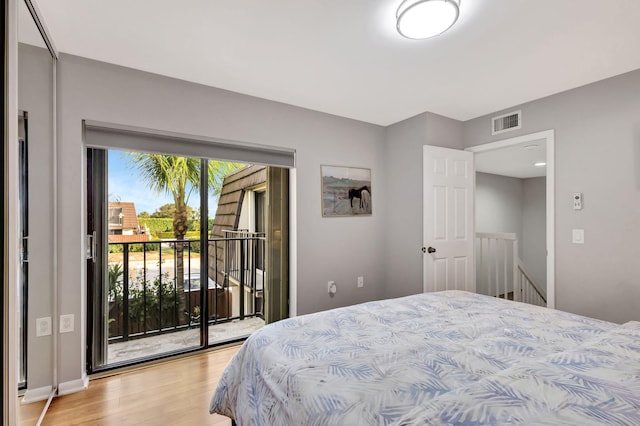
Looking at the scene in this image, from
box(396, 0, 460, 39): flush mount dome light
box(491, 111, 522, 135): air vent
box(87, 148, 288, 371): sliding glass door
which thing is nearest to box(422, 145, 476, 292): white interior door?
box(491, 111, 522, 135): air vent

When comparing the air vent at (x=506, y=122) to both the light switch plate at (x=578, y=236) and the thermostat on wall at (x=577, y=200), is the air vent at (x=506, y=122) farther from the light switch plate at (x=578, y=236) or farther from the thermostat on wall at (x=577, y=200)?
the light switch plate at (x=578, y=236)

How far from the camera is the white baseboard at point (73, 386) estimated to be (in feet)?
6.86

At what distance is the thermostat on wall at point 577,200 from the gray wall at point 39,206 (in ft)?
12.7

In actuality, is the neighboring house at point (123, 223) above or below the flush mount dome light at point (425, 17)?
below

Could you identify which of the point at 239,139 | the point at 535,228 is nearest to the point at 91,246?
the point at 239,139

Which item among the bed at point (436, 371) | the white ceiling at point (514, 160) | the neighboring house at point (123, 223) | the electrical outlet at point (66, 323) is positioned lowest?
the electrical outlet at point (66, 323)

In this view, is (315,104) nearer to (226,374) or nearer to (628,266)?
(226,374)

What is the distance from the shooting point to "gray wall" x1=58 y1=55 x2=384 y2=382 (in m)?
2.14

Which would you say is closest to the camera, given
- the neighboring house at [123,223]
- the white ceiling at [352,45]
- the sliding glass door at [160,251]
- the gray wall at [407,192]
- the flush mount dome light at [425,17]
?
the flush mount dome light at [425,17]

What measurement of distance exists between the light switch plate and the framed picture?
1919 mm

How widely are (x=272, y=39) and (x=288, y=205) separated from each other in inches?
65.6

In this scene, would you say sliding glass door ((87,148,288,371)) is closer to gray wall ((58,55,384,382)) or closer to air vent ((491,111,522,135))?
gray wall ((58,55,384,382))

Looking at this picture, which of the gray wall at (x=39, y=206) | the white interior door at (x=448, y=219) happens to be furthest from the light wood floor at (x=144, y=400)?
the white interior door at (x=448, y=219)

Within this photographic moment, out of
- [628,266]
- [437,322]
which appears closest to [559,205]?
[628,266]
